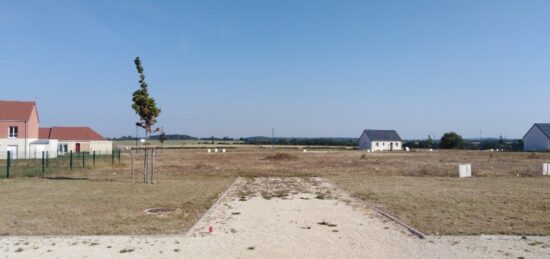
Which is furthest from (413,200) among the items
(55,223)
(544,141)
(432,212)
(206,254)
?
(544,141)

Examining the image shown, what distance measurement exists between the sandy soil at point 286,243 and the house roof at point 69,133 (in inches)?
2435

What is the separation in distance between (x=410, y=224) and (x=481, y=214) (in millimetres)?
2437

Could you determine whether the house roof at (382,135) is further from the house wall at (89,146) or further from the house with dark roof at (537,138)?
the house wall at (89,146)

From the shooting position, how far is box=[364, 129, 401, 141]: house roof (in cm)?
9219

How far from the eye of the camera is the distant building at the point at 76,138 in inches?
2542

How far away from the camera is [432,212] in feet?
36.1

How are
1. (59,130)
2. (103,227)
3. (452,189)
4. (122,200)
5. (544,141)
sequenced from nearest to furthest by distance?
(103,227) → (122,200) → (452,189) → (59,130) → (544,141)

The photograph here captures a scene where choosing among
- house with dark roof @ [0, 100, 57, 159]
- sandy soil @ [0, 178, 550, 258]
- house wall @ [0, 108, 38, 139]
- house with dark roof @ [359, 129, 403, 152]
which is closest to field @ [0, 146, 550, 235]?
Answer: sandy soil @ [0, 178, 550, 258]

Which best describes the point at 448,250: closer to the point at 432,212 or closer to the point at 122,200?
the point at 432,212

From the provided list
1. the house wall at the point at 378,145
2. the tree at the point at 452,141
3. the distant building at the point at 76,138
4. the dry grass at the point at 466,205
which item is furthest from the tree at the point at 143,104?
the tree at the point at 452,141

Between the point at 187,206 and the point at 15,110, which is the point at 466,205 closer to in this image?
the point at 187,206

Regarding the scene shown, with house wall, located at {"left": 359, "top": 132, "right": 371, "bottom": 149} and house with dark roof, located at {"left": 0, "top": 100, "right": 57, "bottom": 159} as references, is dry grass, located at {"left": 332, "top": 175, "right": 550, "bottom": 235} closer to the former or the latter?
house with dark roof, located at {"left": 0, "top": 100, "right": 57, "bottom": 159}

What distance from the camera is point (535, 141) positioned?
2963 inches

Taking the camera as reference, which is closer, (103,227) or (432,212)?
(103,227)
